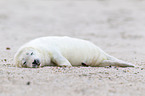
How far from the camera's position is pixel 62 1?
54.2 feet

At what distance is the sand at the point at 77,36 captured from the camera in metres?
2.98

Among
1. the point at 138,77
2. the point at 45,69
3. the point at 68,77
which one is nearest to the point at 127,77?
the point at 138,77

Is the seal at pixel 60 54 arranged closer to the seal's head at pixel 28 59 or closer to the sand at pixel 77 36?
the seal's head at pixel 28 59

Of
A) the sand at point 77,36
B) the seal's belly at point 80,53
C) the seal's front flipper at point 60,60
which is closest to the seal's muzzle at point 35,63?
the sand at point 77,36

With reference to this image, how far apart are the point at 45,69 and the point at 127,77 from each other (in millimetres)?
1258

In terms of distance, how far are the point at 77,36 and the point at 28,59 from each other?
256 inches

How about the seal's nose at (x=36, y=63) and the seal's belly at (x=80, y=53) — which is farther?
the seal's belly at (x=80, y=53)

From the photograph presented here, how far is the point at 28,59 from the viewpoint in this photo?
4.03 meters

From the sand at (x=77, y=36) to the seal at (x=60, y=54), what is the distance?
0.20 metres

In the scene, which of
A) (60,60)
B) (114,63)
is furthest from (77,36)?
(60,60)

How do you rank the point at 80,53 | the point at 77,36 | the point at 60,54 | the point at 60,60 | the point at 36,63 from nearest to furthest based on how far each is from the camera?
Result: 1. the point at 36,63
2. the point at 60,60
3. the point at 60,54
4. the point at 80,53
5. the point at 77,36

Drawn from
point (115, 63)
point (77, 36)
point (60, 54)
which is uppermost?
point (77, 36)

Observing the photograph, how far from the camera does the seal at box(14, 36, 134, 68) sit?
407 centimetres

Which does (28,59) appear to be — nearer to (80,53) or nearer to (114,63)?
(80,53)
